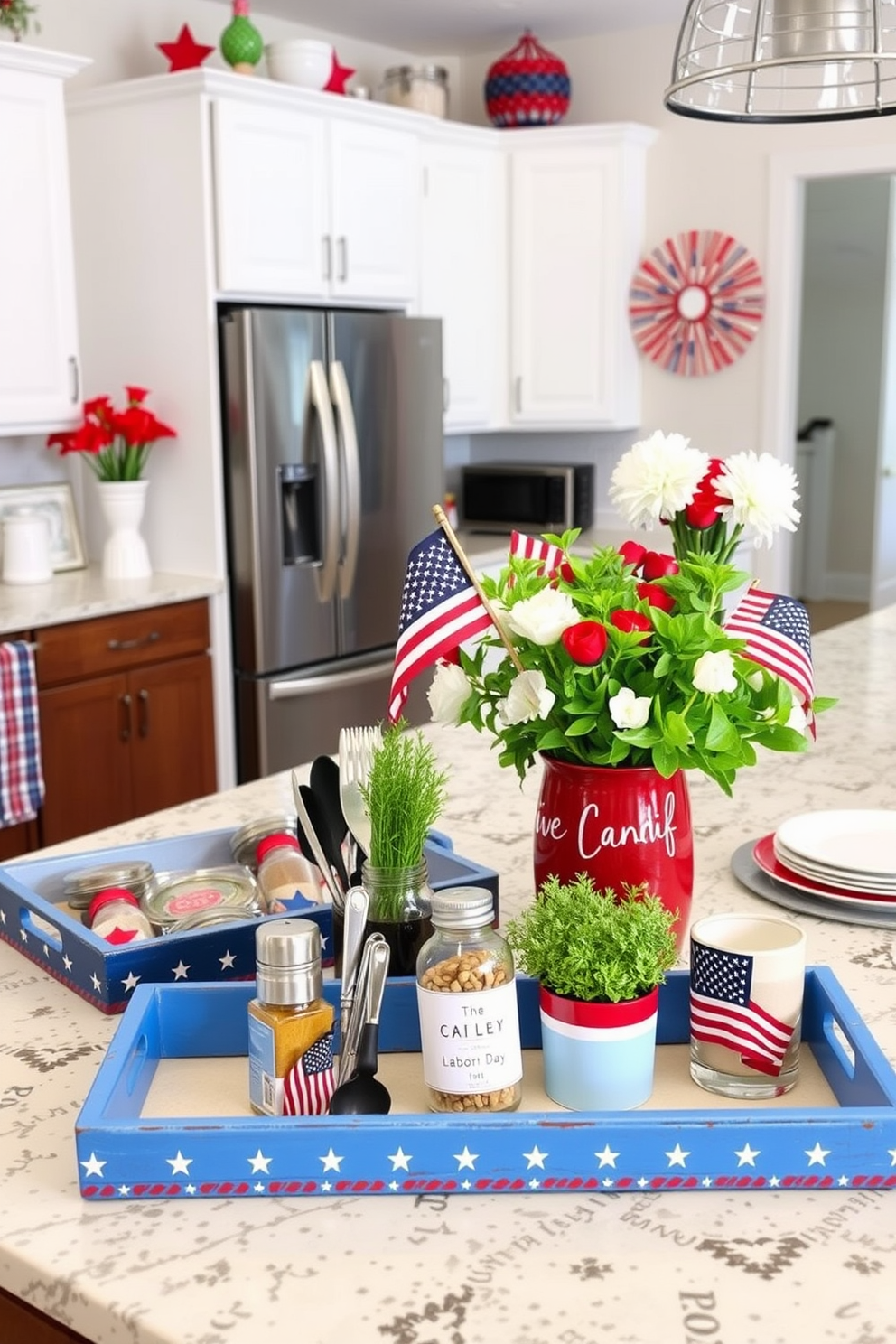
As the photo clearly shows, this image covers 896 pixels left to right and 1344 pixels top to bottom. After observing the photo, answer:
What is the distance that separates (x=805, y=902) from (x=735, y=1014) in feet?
1.46

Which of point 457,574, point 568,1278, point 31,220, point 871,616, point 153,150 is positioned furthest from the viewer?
point 153,150

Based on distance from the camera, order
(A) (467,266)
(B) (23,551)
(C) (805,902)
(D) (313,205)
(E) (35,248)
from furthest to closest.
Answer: (A) (467,266), (D) (313,205), (B) (23,551), (E) (35,248), (C) (805,902)

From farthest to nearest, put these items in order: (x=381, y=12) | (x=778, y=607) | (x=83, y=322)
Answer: (x=381, y=12), (x=83, y=322), (x=778, y=607)

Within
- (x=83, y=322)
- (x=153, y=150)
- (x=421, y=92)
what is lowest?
(x=83, y=322)

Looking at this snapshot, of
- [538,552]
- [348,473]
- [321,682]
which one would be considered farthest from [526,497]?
[538,552]

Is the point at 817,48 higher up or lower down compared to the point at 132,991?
higher up

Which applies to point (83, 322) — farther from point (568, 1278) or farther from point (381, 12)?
point (568, 1278)

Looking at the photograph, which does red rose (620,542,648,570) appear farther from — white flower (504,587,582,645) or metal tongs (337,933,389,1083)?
metal tongs (337,933,389,1083)

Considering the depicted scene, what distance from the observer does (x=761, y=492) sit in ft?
4.17

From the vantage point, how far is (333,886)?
126cm

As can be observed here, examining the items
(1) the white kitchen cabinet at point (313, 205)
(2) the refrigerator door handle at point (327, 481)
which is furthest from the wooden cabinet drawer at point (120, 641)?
(1) the white kitchen cabinet at point (313, 205)

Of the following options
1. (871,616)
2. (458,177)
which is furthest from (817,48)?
(458,177)

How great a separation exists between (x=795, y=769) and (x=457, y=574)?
0.95m

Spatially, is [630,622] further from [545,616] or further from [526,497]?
[526,497]
